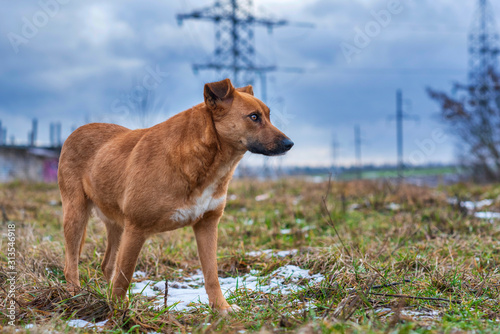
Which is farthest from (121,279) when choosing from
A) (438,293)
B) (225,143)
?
(438,293)

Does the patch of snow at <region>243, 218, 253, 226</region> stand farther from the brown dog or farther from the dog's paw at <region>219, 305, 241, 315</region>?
the dog's paw at <region>219, 305, 241, 315</region>

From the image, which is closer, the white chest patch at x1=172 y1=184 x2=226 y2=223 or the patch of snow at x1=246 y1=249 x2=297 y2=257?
the white chest patch at x1=172 y1=184 x2=226 y2=223

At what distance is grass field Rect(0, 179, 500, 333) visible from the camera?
2.61 m

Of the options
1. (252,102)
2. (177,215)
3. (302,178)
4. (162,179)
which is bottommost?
(302,178)

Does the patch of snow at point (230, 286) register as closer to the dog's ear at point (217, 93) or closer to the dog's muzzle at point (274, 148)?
the dog's muzzle at point (274, 148)

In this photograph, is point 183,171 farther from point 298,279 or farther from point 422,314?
point 422,314

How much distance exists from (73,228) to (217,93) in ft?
5.71

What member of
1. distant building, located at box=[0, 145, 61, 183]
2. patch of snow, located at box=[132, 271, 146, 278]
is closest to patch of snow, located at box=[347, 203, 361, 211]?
patch of snow, located at box=[132, 271, 146, 278]

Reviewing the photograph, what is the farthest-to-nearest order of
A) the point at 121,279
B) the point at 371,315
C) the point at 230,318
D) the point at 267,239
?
the point at 267,239, the point at 121,279, the point at 230,318, the point at 371,315

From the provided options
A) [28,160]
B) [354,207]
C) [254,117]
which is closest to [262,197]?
[354,207]

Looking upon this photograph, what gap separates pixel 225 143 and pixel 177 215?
653 millimetres

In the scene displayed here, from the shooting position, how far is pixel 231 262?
4387mm

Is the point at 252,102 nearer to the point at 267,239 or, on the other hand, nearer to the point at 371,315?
the point at 371,315

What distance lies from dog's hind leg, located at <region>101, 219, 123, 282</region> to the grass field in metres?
0.13
